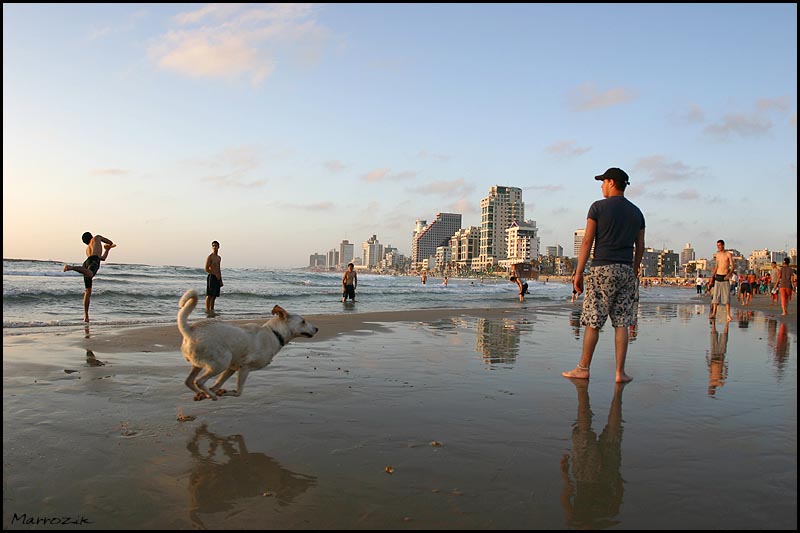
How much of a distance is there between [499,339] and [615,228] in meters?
3.91

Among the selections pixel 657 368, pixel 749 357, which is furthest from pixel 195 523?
pixel 749 357

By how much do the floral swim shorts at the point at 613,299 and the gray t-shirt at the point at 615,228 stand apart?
12 centimetres

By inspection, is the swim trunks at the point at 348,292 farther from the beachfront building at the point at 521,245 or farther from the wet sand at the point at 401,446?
the beachfront building at the point at 521,245

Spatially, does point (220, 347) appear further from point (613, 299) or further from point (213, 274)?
point (213, 274)

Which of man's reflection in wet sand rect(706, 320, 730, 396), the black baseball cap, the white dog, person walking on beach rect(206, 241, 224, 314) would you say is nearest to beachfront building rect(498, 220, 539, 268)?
person walking on beach rect(206, 241, 224, 314)

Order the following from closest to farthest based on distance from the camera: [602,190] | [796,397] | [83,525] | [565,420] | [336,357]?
[83,525] → [565,420] → [796,397] → [602,190] → [336,357]

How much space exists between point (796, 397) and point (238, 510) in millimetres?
5168

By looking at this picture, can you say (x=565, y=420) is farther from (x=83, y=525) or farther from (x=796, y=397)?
(x=83, y=525)

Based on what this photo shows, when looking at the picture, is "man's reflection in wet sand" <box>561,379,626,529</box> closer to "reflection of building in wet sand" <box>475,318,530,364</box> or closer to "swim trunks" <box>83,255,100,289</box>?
"reflection of building in wet sand" <box>475,318,530,364</box>

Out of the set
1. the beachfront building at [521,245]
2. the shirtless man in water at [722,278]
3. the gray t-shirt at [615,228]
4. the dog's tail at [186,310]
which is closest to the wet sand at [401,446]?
the dog's tail at [186,310]

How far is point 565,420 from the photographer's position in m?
3.95

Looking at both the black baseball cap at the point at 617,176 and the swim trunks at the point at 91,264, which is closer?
the black baseball cap at the point at 617,176

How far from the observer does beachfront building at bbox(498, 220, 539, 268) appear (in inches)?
7343

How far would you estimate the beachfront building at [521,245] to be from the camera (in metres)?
186
